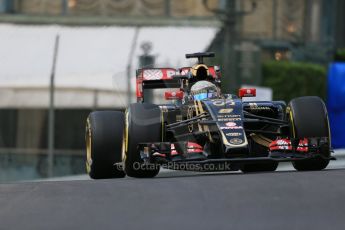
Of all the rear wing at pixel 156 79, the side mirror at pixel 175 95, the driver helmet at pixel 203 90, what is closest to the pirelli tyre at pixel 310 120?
the driver helmet at pixel 203 90

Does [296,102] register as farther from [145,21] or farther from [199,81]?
[145,21]

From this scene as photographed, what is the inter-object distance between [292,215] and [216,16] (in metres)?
18.5

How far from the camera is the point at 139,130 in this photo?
12844 millimetres

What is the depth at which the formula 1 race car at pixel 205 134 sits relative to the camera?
41.4 feet

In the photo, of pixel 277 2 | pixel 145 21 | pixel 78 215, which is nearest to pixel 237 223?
pixel 78 215

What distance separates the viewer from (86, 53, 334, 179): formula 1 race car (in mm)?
12617

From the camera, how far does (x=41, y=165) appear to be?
2170 centimetres

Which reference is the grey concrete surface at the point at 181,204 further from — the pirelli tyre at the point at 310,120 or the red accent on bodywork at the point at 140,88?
the red accent on bodywork at the point at 140,88

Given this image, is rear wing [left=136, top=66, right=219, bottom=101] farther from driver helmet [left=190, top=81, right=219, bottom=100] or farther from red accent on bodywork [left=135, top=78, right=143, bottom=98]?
driver helmet [left=190, top=81, right=219, bottom=100]

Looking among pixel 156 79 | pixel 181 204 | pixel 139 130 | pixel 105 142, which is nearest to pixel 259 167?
pixel 156 79

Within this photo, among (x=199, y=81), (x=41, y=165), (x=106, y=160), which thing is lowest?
(x=41, y=165)

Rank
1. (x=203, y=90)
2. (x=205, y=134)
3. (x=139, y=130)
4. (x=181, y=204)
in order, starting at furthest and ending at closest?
(x=203, y=90) → (x=205, y=134) → (x=139, y=130) → (x=181, y=204)

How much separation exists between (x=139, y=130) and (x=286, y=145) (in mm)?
1554

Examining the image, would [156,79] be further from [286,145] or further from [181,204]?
[181,204]
